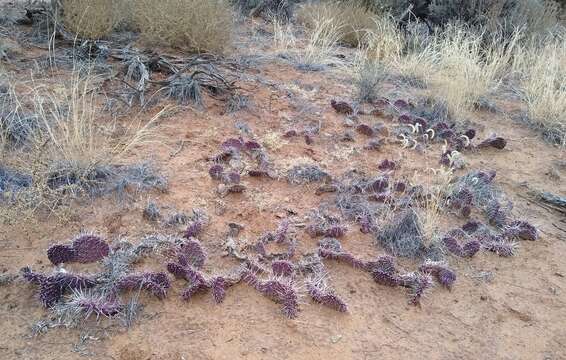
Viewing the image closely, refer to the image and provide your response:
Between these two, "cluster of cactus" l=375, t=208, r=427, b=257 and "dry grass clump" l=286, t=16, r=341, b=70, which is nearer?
"cluster of cactus" l=375, t=208, r=427, b=257

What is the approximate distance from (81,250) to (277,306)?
105 centimetres

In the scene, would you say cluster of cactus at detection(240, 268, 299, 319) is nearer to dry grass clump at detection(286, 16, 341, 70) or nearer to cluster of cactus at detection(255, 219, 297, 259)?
cluster of cactus at detection(255, 219, 297, 259)

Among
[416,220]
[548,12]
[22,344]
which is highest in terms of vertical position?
[548,12]

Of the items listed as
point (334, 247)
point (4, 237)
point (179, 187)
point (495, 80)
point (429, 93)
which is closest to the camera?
point (4, 237)

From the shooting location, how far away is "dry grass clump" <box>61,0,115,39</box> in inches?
206

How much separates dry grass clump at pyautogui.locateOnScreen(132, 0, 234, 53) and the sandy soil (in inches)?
56.0

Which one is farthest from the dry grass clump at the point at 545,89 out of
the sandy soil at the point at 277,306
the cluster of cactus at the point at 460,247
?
the cluster of cactus at the point at 460,247

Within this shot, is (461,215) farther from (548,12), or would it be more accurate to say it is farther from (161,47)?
(548,12)

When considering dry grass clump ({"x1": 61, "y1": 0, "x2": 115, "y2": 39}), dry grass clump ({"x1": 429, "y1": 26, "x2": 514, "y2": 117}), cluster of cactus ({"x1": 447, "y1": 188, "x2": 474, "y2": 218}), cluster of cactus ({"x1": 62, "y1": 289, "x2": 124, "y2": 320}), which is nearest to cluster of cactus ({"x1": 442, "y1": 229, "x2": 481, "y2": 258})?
cluster of cactus ({"x1": 447, "y1": 188, "x2": 474, "y2": 218})

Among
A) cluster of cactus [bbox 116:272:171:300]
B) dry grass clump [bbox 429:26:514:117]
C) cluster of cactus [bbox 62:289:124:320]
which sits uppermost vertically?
dry grass clump [bbox 429:26:514:117]

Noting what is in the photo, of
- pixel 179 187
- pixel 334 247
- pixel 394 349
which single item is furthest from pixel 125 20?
pixel 394 349

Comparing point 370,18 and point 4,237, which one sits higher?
point 370,18

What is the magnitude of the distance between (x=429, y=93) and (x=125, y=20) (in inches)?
131

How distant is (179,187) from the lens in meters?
3.56
